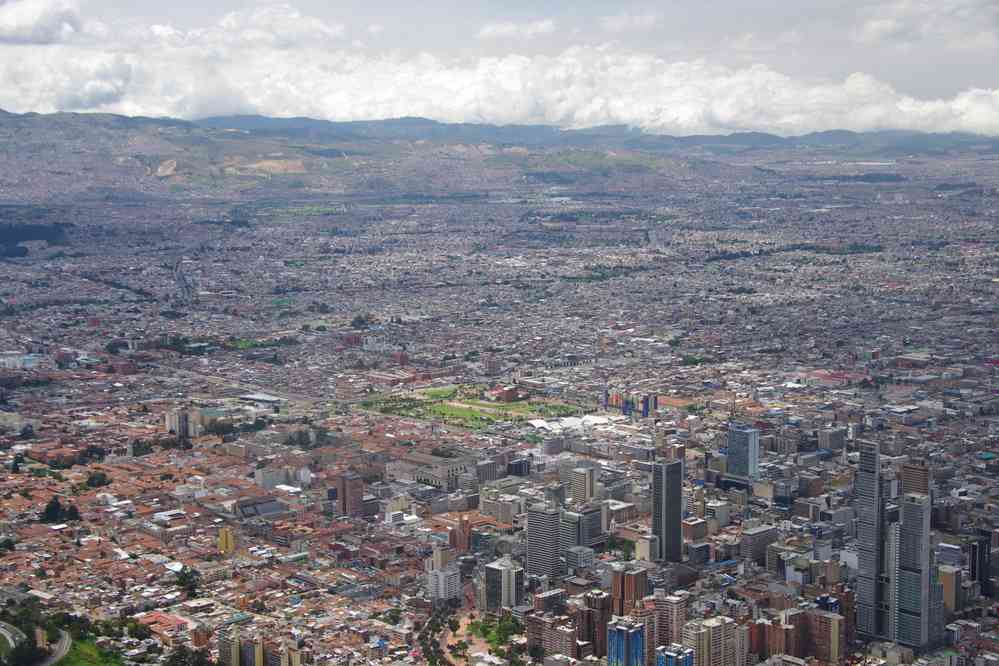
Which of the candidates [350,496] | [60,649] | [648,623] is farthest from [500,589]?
[60,649]

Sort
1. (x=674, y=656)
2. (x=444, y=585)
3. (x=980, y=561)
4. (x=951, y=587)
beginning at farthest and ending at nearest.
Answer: (x=980, y=561)
(x=444, y=585)
(x=951, y=587)
(x=674, y=656)

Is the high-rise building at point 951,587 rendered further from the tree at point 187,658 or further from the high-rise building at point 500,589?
the tree at point 187,658

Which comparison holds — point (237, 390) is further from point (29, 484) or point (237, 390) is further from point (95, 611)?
point (95, 611)

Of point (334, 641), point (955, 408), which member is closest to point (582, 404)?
point (955, 408)

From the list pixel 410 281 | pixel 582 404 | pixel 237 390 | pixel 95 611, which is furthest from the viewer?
pixel 410 281

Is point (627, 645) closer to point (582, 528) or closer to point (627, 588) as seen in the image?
point (627, 588)

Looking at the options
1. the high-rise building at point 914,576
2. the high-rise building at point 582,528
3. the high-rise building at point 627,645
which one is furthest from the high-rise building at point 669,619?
the high-rise building at point 582,528
